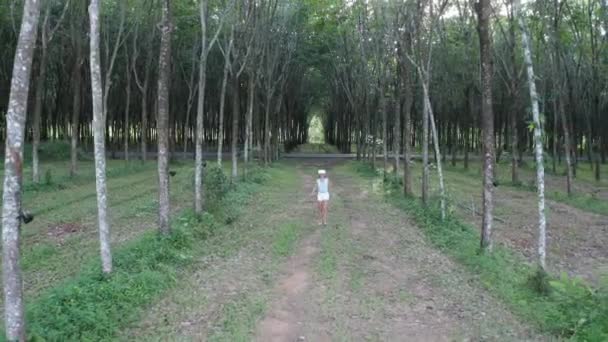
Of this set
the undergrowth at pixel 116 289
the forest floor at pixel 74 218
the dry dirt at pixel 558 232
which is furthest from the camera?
the dry dirt at pixel 558 232

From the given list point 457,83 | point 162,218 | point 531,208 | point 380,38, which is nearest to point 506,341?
point 162,218

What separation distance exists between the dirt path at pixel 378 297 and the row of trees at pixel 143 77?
3.39 meters

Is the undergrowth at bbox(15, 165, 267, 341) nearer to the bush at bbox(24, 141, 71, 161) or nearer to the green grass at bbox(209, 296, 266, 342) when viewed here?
the green grass at bbox(209, 296, 266, 342)

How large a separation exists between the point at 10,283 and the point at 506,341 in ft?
20.8

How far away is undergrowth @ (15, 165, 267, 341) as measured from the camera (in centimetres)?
765

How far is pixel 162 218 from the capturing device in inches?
516

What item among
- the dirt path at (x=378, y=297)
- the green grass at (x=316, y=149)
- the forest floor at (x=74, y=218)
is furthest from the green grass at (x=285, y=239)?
the green grass at (x=316, y=149)

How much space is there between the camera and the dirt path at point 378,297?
327 inches

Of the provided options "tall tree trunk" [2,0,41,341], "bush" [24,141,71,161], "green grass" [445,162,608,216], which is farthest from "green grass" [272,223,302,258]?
"bush" [24,141,71,161]

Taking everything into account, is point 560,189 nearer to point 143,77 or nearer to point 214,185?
point 214,185

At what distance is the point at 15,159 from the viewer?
6445 mm

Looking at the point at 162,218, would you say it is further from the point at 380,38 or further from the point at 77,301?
the point at 380,38

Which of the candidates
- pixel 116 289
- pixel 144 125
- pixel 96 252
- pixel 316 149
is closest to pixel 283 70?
pixel 144 125

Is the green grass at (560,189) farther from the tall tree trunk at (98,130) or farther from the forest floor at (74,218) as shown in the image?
the tall tree trunk at (98,130)
